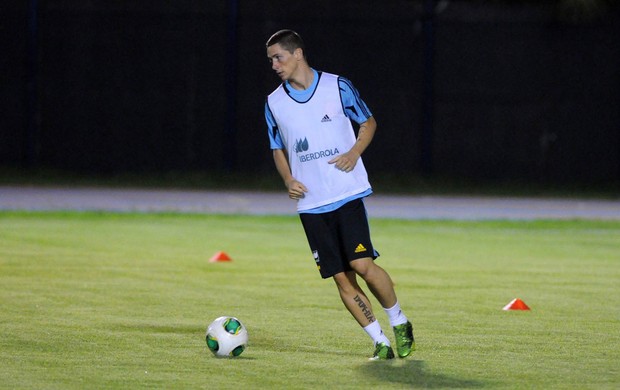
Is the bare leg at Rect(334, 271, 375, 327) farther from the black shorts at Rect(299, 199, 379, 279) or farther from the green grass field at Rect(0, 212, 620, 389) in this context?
the green grass field at Rect(0, 212, 620, 389)

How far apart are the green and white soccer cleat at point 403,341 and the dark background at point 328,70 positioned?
19.0 m

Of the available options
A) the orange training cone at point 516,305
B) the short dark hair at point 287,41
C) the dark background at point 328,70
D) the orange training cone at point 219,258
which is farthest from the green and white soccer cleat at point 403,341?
the dark background at point 328,70

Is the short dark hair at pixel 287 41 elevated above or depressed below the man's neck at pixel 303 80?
above

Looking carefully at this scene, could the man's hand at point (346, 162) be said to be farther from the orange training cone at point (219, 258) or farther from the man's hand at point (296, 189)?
the orange training cone at point (219, 258)

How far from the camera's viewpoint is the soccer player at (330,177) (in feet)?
27.3

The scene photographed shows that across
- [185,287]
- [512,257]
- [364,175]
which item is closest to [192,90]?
[512,257]

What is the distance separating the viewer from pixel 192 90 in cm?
2817

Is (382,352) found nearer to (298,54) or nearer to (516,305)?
(298,54)

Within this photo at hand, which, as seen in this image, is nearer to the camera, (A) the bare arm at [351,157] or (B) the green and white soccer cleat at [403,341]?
(A) the bare arm at [351,157]

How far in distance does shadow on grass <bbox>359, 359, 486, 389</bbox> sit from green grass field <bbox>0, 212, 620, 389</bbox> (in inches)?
0.5

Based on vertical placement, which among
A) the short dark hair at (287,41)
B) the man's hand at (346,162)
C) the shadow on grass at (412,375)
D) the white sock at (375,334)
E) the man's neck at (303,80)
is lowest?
the shadow on grass at (412,375)

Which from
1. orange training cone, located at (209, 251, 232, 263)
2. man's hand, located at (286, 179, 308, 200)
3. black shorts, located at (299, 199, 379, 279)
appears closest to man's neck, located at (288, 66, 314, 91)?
man's hand, located at (286, 179, 308, 200)

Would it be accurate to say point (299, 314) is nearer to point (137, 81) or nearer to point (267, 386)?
point (267, 386)

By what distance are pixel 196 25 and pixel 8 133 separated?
4829mm
